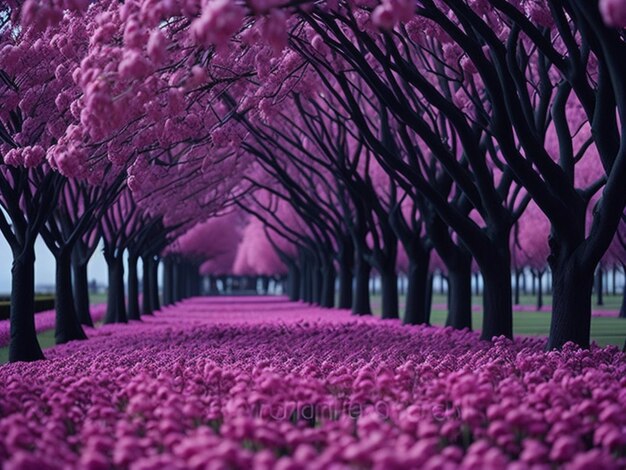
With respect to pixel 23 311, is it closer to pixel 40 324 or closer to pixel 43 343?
pixel 43 343

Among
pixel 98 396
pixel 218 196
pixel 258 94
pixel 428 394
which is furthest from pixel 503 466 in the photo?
pixel 218 196

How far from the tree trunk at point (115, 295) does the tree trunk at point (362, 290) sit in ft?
29.9

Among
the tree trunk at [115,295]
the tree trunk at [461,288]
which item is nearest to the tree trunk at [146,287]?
the tree trunk at [115,295]

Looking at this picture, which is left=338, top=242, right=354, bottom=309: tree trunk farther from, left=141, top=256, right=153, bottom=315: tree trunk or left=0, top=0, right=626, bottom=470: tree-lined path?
left=0, top=0, right=626, bottom=470: tree-lined path

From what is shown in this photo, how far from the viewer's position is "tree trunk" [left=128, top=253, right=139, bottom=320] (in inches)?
1372

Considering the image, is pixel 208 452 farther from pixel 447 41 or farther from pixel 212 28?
pixel 447 41

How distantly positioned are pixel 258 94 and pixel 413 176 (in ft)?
10.0

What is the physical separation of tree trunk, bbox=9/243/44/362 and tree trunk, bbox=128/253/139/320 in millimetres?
18970

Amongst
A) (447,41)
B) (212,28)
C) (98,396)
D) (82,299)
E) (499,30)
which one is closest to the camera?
(212,28)

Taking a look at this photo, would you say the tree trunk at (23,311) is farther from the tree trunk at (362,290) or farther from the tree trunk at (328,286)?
the tree trunk at (328,286)

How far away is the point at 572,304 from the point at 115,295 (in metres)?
22.4

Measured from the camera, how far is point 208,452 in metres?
4.61

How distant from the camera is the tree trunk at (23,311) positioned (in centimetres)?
1534

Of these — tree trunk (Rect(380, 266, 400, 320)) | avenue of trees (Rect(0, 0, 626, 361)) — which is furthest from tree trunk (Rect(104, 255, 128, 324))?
tree trunk (Rect(380, 266, 400, 320))
